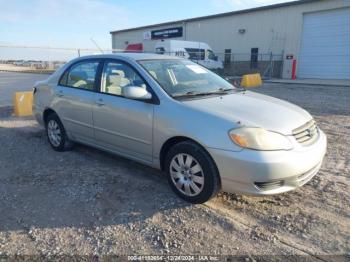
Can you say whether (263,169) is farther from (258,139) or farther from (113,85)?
(113,85)

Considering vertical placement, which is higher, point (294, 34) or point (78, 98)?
point (294, 34)

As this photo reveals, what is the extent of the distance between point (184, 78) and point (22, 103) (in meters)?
6.07

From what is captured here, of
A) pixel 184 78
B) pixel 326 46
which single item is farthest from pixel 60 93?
pixel 326 46

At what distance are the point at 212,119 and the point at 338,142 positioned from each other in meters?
3.65

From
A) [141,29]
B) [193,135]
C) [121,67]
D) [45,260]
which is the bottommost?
[45,260]

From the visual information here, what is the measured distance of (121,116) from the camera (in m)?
4.28

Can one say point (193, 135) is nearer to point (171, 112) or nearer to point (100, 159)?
point (171, 112)

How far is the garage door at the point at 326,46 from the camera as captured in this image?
73.6ft

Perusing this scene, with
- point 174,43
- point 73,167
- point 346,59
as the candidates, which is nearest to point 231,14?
point 174,43

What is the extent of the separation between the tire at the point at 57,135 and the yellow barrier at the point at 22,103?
3615 mm

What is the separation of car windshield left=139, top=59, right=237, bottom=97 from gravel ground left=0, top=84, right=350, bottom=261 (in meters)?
1.21

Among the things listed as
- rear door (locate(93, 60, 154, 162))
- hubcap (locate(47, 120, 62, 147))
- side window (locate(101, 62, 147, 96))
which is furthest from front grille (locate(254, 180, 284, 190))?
hubcap (locate(47, 120, 62, 147))

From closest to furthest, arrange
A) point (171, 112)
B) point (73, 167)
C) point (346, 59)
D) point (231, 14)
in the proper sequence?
point (171, 112) → point (73, 167) → point (346, 59) → point (231, 14)

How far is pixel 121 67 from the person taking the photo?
454 centimetres
